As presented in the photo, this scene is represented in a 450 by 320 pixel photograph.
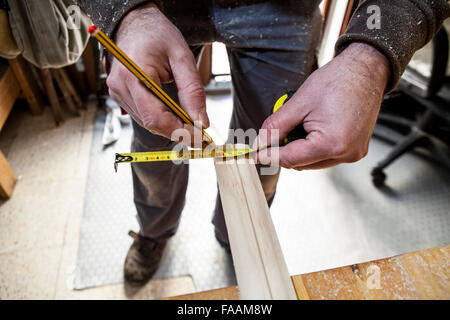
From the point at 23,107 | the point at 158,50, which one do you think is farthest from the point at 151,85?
the point at 23,107

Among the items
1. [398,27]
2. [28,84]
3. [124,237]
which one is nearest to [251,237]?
[398,27]

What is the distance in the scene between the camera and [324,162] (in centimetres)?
72

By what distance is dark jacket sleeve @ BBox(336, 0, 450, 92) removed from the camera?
70 cm

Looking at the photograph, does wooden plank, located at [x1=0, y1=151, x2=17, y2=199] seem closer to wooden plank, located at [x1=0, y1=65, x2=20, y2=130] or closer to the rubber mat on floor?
wooden plank, located at [x1=0, y1=65, x2=20, y2=130]

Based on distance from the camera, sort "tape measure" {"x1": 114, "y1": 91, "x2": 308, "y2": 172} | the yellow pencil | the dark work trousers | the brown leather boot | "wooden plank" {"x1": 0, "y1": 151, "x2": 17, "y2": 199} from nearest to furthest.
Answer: the yellow pencil → "tape measure" {"x1": 114, "y1": 91, "x2": 308, "y2": 172} → the dark work trousers → the brown leather boot → "wooden plank" {"x1": 0, "y1": 151, "x2": 17, "y2": 199}

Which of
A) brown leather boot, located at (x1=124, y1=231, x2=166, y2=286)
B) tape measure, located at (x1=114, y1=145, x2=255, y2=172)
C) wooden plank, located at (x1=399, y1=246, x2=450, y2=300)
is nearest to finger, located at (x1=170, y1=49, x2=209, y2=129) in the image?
tape measure, located at (x1=114, y1=145, x2=255, y2=172)

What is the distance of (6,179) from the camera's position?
A: 5.51ft

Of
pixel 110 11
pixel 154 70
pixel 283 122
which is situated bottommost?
pixel 283 122

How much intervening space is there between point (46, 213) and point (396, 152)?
2146mm

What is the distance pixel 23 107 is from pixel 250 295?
7.67 feet

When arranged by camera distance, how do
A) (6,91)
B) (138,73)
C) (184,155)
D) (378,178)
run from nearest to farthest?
(138,73), (184,155), (6,91), (378,178)

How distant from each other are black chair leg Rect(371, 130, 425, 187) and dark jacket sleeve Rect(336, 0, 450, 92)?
1246 mm

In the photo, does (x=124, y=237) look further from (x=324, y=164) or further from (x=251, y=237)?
(x=324, y=164)
